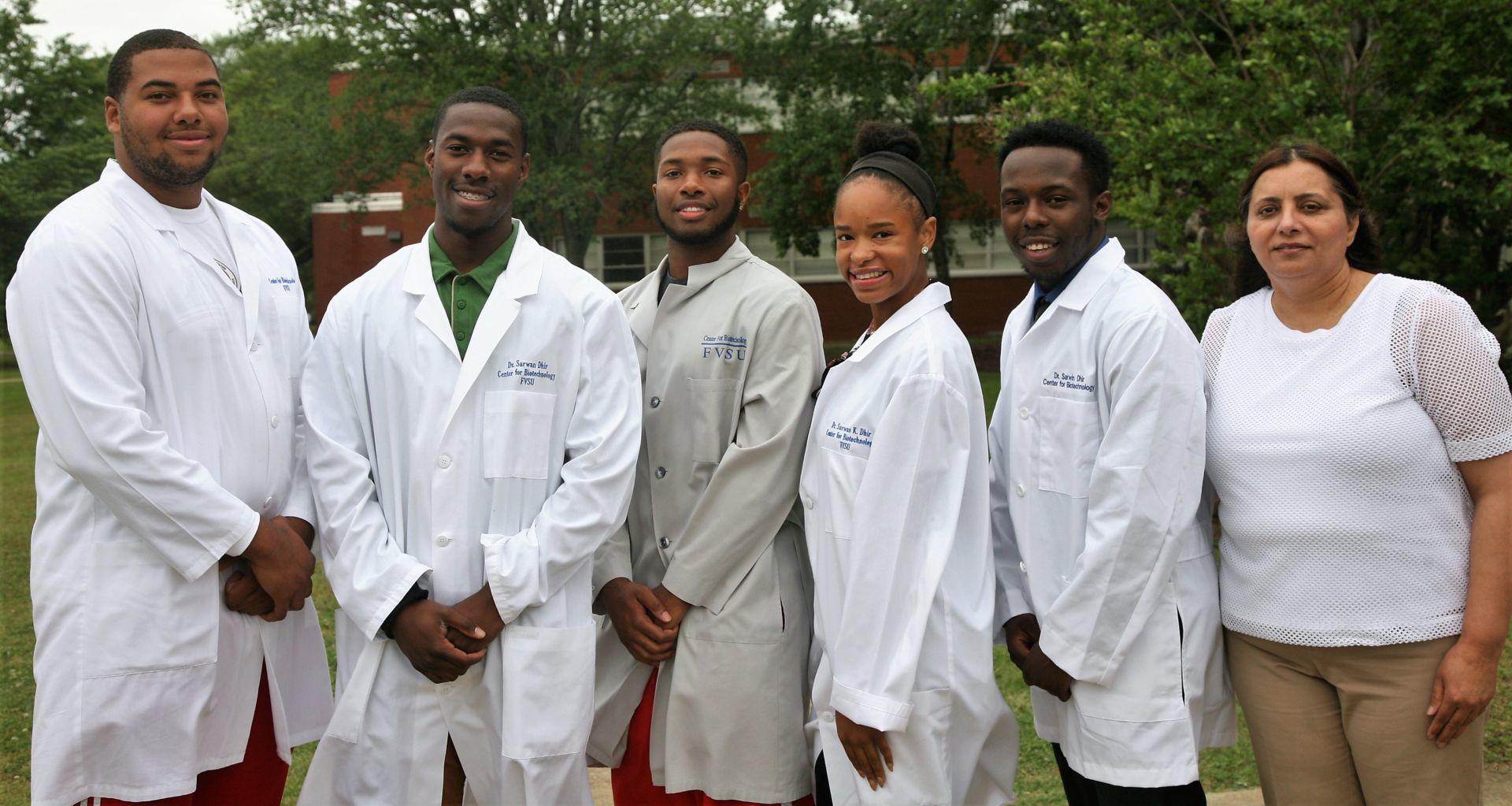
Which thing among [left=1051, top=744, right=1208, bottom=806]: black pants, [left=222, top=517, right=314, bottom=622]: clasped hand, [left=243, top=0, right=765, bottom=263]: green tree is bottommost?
[left=1051, top=744, right=1208, bottom=806]: black pants

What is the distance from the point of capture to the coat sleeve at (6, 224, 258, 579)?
2.84 meters

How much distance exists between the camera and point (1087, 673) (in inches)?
116

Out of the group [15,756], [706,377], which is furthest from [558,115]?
[706,377]

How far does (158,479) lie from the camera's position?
9.41ft

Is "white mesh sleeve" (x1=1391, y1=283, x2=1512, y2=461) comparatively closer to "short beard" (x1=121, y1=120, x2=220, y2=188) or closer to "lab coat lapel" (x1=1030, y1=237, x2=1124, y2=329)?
"lab coat lapel" (x1=1030, y1=237, x2=1124, y2=329)

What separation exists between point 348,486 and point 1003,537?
1747 millimetres

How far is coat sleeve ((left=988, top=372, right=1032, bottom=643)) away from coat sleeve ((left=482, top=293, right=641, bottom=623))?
97 centimetres

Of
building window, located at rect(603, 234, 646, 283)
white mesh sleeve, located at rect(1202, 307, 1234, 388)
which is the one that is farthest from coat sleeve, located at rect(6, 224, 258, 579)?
building window, located at rect(603, 234, 646, 283)

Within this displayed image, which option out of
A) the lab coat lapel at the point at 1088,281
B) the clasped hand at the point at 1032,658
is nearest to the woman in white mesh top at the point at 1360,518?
the lab coat lapel at the point at 1088,281

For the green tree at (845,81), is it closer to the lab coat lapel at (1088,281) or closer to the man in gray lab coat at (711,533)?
the man in gray lab coat at (711,533)

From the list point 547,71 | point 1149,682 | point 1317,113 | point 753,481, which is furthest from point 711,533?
point 547,71

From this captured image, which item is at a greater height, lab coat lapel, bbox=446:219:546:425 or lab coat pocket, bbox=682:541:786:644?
lab coat lapel, bbox=446:219:546:425

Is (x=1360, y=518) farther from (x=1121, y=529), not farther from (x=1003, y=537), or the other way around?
(x=1003, y=537)

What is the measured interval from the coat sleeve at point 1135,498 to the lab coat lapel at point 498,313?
59.8 inches
